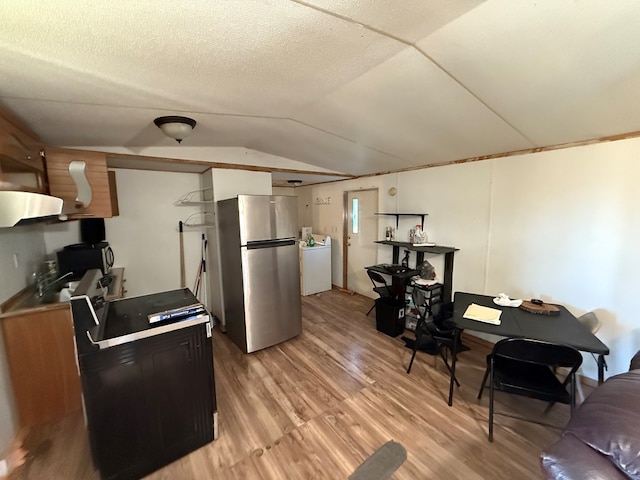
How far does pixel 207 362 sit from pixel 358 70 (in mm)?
2048

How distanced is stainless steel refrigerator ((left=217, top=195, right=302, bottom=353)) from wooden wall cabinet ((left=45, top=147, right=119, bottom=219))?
1091 mm

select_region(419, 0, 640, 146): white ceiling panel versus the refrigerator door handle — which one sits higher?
select_region(419, 0, 640, 146): white ceiling panel

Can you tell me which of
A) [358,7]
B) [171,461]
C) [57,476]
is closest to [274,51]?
[358,7]

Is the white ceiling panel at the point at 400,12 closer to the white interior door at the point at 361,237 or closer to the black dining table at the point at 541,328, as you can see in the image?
the black dining table at the point at 541,328

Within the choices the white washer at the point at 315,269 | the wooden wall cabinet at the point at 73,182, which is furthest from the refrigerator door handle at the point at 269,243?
the white washer at the point at 315,269

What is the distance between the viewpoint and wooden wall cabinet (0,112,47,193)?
1413 mm

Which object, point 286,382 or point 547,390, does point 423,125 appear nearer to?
point 547,390

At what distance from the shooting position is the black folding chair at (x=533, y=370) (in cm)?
162

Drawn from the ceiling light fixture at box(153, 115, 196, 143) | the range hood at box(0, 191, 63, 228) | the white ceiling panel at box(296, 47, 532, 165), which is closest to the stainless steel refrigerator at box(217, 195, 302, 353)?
the ceiling light fixture at box(153, 115, 196, 143)

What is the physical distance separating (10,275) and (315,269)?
3.76 m

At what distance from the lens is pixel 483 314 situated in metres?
2.15

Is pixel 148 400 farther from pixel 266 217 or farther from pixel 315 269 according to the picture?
pixel 315 269

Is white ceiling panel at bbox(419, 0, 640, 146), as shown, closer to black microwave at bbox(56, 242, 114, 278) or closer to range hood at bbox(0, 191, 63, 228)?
range hood at bbox(0, 191, 63, 228)

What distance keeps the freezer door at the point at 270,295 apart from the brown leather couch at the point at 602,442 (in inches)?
97.9
